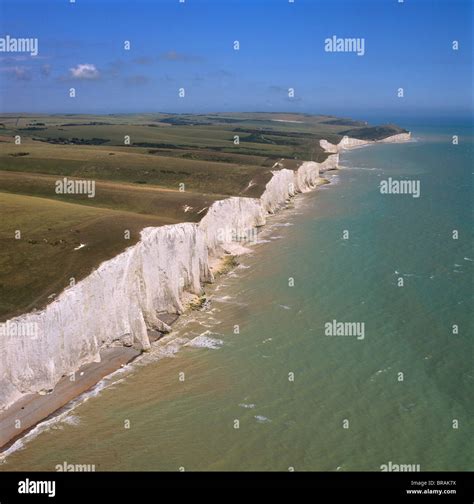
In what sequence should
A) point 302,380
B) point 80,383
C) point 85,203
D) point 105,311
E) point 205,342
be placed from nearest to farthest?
point 80,383 → point 302,380 → point 105,311 → point 205,342 → point 85,203

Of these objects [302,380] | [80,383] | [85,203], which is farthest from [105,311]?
[85,203]

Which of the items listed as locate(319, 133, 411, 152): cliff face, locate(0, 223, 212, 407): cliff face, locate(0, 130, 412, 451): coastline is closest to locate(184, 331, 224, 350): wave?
locate(0, 130, 412, 451): coastline

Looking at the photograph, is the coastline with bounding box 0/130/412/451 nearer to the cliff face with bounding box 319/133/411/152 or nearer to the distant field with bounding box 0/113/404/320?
the distant field with bounding box 0/113/404/320

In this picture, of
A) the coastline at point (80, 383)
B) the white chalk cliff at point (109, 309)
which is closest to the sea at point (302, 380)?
the coastline at point (80, 383)

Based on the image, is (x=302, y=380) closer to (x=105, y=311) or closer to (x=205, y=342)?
(x=205, y=342)

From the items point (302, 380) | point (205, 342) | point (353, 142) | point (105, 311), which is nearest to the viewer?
point (302, 380)

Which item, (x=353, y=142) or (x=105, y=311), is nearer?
(x=105, y=311)
